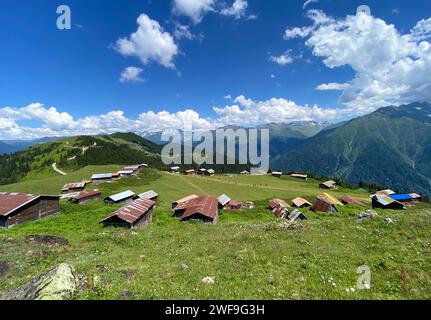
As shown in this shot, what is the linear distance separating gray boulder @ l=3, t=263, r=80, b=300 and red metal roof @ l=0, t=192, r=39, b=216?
179ft

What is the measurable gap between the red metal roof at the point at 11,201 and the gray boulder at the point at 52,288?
54.4 meters

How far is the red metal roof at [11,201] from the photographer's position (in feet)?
175

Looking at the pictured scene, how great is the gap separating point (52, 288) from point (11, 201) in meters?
62.3

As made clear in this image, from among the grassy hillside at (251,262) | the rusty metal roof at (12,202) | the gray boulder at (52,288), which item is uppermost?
the gray boulder at (52,288)

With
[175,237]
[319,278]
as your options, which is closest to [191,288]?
[319,278]

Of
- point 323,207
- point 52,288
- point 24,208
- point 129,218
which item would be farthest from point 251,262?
point 24,208

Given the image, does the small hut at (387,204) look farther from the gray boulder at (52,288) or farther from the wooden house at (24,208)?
the wooden house at (24,208)

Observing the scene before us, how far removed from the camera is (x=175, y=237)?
25.8 m

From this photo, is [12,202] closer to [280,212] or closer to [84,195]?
[84,195]

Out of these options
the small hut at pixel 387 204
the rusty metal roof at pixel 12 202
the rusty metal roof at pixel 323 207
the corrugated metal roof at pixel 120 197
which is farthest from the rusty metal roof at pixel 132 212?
the small hut at pixel 387 204

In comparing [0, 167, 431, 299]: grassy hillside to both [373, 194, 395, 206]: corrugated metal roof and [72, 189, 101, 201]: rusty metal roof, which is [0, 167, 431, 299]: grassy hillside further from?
[373, 194, 395, 206]: corrugated metal roof

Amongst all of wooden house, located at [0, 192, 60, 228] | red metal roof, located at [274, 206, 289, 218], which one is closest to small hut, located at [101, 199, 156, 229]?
wooden house, located at [0, 192, 60, 228]
